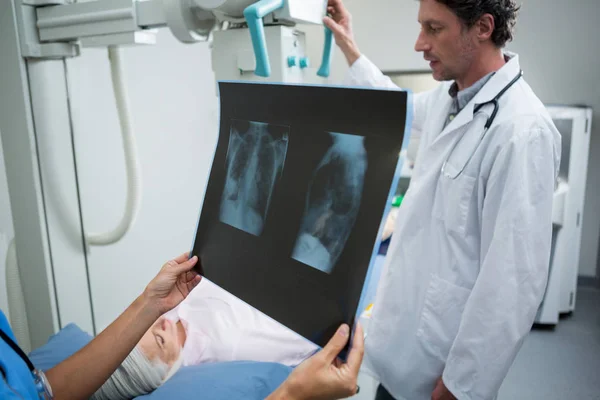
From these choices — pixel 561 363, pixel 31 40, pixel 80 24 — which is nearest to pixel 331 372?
pixel 80 24

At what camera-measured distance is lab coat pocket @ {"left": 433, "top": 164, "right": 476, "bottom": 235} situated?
105cm

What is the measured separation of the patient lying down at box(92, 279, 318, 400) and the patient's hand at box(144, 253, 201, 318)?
1.48 ft

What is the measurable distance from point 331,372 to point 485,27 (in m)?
0.87

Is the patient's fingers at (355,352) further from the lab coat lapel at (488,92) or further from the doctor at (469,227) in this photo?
the lab coat lapel at (488,92)

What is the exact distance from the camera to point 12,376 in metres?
0.79

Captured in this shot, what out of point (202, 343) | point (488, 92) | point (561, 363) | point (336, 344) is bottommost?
point (561, 363)

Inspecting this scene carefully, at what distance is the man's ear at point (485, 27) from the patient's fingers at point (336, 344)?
31.7 inches

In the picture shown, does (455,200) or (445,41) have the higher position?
(445,41)

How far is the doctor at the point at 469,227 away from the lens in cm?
99

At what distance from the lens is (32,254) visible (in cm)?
145

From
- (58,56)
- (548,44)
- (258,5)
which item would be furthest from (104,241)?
(548,44)

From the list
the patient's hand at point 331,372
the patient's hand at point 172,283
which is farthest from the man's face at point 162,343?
the patient's hand at point 331,372

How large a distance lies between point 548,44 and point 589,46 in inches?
8.5

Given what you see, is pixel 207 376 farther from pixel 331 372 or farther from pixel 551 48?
pixel 551 48
